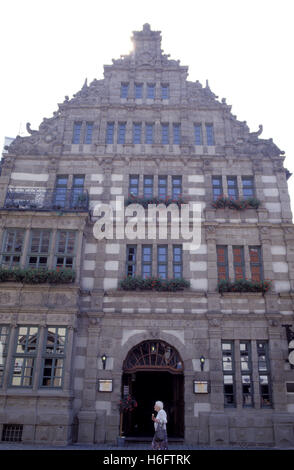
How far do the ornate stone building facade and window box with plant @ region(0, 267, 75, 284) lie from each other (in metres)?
0.06

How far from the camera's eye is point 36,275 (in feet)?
56.9

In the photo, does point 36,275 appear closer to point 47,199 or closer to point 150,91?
point 47,199

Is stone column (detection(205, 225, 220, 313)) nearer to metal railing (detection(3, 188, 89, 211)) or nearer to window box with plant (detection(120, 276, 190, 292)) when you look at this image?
window box with plant (detection(120, 276, 190, 292))

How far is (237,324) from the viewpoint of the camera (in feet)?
58.4

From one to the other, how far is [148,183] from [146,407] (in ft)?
40.1

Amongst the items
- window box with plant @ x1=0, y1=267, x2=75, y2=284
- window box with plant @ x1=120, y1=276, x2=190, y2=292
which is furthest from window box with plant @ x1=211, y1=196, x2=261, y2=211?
window box with plant @ x1=0, y1=267, x2=75, y2=284

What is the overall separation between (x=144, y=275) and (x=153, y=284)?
0.91 metres

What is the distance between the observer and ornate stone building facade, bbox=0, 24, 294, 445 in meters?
16.4

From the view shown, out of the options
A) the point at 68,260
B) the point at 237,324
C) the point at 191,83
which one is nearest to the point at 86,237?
the point at 68,260

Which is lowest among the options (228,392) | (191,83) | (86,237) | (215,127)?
(228,392)

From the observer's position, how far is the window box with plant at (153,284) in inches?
712

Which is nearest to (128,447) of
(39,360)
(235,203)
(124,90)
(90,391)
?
(90,391)

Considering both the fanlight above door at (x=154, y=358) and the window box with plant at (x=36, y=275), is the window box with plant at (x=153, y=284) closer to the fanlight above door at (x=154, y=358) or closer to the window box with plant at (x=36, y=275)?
the fanlight above door at (x=154, y=358)
